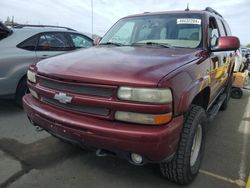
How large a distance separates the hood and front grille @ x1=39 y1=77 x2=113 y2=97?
59 mm

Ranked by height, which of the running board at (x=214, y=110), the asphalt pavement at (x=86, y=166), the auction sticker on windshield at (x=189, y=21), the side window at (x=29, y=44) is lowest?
the asphalt pavement at (x=86, y=166)

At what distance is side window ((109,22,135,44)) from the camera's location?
3.96 metres

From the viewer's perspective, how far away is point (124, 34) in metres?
4.11

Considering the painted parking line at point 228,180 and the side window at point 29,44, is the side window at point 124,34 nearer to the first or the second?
the side window at point 29,44

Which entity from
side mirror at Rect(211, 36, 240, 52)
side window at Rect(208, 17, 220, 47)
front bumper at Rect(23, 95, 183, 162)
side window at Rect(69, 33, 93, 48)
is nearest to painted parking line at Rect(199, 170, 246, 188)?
front bumper at Rect(23, 95, 183, 162)

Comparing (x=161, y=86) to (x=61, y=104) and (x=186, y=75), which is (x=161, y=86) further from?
(x=61, y=104)

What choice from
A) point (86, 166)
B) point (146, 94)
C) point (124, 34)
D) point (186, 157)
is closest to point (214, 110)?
point (124, 34)

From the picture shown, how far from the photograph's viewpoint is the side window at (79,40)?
6.07 meters

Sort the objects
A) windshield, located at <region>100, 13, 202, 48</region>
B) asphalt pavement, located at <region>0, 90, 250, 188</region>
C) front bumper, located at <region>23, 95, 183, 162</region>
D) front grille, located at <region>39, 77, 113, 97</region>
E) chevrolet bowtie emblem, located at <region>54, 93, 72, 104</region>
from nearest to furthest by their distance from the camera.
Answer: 1. front bumper, located at <region>23, 95, 183, 162</region>
2. front grille, located at <region>39, 77, 113, 97</region>
3. chevrolet bowtie emblem, located at <region>54, 93, 72, 104</region>
4. asphalt pavement, located at <region>0, 90, 250, 188</region>
5. windshield, located at <region>100, 13, 202, 48</region>

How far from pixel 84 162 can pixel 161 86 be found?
1587 mm

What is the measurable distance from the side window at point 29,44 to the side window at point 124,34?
1.86m

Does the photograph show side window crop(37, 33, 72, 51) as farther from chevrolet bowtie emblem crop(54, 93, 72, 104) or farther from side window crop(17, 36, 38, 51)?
chevrolet bowtie emblem crop(54, 93, 72, 104)

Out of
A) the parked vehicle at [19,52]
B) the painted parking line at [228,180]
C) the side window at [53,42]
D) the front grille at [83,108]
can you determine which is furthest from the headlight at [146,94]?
the side window at [53,42]

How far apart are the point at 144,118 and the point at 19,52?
11.5 feet
